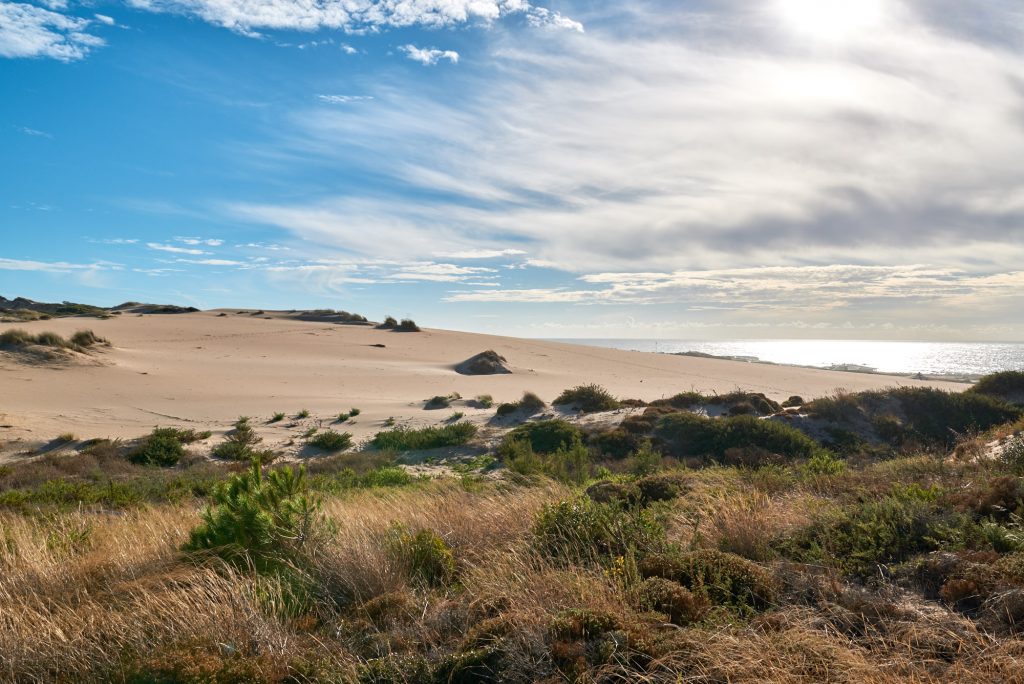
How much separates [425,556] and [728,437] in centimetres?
1021

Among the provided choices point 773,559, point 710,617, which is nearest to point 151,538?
point 710,617

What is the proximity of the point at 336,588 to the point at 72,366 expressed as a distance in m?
27.5

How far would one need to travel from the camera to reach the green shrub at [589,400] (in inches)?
774

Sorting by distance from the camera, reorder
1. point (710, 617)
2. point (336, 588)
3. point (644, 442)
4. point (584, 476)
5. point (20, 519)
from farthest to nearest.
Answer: point (644, 442)
point (584, 476)
point (20, 519)
point (336, 588)
point (710, 617)

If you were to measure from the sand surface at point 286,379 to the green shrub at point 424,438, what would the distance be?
222 centimetres

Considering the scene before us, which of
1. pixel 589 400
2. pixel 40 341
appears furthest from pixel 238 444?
pixel 40 341

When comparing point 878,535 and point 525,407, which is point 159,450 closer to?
point 525,407

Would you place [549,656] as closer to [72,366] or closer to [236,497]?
[236,497]

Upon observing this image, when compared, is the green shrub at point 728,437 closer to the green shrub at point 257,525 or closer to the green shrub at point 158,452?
the green shrub at point 257,525

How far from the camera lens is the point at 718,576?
4535 millimetres

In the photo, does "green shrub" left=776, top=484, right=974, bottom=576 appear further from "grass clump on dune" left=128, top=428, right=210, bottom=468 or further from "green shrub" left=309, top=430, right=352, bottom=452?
"grass clump on dune" left=128, top=428, right=210, bottom=468

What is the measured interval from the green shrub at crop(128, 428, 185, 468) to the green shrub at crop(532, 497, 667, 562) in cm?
1184

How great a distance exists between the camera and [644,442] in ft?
47.2

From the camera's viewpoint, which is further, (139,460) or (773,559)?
(139,460)
